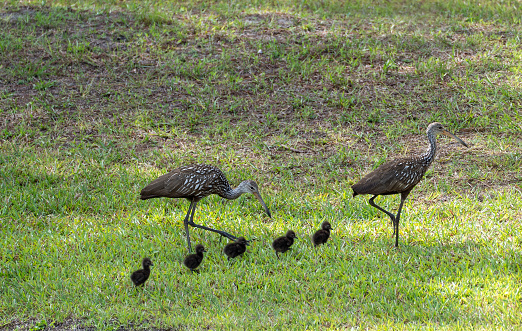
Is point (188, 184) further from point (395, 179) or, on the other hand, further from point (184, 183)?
point (395, 179)

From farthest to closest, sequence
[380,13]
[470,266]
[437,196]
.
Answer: [380,13]
[437,196]
[470,266]

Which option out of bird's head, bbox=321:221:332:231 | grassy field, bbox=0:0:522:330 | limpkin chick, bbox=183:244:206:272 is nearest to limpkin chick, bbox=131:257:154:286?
grassy field, bbox=0:0:522:330

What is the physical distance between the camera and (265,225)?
757cm

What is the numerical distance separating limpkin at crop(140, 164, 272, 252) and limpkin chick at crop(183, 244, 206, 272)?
0.43 meters

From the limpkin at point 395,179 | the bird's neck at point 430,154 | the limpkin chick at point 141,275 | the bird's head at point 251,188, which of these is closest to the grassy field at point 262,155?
the limpkin chick at point 141,275

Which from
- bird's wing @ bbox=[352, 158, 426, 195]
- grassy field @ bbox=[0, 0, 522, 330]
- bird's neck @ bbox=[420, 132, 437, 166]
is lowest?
grassy field @ bbox=[0, 0, 522, 330]

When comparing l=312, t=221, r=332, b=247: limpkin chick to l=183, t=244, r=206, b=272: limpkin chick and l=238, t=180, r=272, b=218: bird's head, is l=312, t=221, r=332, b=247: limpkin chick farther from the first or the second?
l=183, t=244, r=206, b=272: limpkin chick

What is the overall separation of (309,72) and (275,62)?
0.81m

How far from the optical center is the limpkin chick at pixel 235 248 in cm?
647

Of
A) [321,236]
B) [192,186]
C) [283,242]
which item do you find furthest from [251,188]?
[321,236]

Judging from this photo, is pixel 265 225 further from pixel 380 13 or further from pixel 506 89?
pixel 380 13

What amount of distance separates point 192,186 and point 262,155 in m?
3.04

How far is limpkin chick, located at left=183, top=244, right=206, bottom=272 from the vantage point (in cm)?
630

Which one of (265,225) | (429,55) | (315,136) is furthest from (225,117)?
(429,55)
